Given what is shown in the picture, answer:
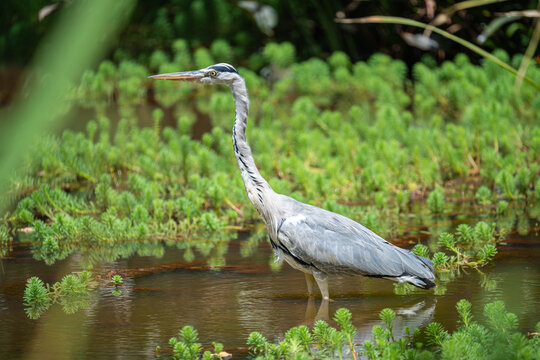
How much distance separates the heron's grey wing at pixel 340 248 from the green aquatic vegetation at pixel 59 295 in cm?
132

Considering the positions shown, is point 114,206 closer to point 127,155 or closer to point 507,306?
point 127,155

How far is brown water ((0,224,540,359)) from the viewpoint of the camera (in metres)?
4.30

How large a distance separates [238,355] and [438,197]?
324 cm

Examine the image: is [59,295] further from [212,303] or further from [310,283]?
[310,283]

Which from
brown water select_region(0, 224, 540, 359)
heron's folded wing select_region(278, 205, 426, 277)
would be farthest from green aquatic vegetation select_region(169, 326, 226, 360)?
heron's folded wing select_region(278, 205, 426, 277)

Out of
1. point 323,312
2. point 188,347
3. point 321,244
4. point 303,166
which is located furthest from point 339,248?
point 303,166

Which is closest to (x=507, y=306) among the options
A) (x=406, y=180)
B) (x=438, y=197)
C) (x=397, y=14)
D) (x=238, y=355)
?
(x=238, y=355)

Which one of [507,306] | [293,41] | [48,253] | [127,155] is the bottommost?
[507,306]

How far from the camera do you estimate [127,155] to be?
8.50m

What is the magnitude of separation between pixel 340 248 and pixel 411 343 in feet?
3.12

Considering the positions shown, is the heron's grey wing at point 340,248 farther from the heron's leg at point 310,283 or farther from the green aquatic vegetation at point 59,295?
the green aquatic vegetation at point 59,295

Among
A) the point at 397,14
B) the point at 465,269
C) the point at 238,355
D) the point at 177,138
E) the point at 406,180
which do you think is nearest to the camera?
the point at 238,355

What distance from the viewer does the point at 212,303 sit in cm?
494

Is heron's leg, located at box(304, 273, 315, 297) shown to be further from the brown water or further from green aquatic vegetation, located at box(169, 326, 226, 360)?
green aquatic vegetation, located at box(169, 326, 226, 360)
